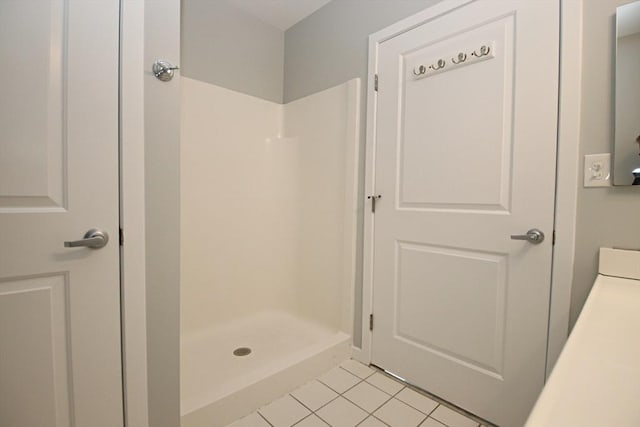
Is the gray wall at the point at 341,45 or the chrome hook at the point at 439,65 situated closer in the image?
the chrome hook at the point at 439,65

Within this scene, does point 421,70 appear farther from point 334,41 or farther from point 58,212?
point 58,212

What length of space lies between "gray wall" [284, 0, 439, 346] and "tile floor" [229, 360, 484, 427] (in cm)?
31

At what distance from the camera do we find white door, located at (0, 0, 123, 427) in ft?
2.63

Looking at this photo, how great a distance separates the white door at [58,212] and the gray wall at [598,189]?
5.44 feet

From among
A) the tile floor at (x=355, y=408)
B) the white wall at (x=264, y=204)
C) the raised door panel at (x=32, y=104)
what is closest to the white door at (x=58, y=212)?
the raised door panel at (x=32, y=104)

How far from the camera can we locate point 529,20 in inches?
46.0

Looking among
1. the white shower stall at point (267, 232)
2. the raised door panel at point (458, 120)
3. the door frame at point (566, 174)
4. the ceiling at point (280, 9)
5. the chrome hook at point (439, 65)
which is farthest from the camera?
the ceiling at point (280, 9)

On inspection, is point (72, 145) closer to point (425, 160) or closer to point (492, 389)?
point (425, 160)

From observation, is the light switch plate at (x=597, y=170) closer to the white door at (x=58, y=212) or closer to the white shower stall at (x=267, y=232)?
the white shower stall at (x=267, y=232)

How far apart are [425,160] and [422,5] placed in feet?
2.67

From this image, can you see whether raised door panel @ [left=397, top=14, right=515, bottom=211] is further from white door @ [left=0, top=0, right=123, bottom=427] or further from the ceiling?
white door @ [left=0, top=0, right=123, bottom=427]

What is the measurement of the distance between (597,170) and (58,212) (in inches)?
71.5

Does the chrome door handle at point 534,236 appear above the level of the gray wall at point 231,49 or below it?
below

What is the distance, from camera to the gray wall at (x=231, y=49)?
187cm
